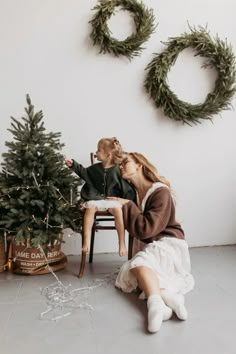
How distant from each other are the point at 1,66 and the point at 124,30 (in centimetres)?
108

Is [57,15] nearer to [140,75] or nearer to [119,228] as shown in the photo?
[140,75]

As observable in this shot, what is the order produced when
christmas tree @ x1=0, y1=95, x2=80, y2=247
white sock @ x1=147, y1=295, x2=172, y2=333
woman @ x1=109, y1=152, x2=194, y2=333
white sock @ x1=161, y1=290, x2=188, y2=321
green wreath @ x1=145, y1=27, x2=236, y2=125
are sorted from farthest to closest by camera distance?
1. green wreath @ x1=145, y1=27, x2=236, y2=125
2. christmas tree @ x1=0, y1=95, x2=80, y2=247
3. woman @ x1=109, y1=152, x2=194, y2=333
4. white sock @ x1=161, y1=290, x2=188, y2=321
5. white sock @ x1=147, y1=295, x2=172, y2=333

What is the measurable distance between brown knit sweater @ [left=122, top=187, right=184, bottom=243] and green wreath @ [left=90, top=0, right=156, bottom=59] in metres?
1.37

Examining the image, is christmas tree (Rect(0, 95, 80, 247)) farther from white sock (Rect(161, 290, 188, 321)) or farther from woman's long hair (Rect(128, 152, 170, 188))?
white sock (Rect(161, 290, 188, 321))

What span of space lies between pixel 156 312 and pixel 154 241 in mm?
556

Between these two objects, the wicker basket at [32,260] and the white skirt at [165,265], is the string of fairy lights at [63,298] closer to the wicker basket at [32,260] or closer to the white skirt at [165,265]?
the wicker basket at [32,260]

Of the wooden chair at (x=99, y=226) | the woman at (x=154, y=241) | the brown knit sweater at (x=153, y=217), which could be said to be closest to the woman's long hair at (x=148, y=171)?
the woman at (x=154, y=241)

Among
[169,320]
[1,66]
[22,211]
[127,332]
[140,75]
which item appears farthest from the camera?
[140,75]

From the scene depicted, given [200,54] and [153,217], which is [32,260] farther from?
[200,54]

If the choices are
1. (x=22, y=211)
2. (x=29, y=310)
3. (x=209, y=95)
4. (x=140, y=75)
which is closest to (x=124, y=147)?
(x=140, y=75)

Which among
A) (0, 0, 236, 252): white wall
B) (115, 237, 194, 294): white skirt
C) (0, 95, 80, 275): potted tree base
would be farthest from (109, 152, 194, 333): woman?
(0, 0, 236, 252): white wall

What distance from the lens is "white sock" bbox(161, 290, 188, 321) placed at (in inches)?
72.4

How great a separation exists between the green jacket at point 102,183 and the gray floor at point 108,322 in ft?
1.95

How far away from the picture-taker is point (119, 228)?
2.30 metres
